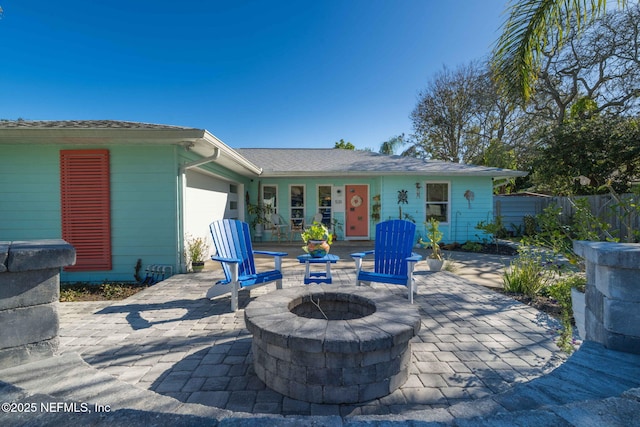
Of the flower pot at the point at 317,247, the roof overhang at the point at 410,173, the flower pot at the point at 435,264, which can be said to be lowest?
the flower pot at the point at 435,264

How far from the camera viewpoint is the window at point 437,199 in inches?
351

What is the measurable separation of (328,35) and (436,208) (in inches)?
237

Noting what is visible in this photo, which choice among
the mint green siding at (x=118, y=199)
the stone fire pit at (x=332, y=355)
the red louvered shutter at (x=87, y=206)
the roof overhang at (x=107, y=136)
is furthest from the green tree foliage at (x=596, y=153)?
the red louvered shutter at (x=87, y=206)

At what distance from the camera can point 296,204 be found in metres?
9.69

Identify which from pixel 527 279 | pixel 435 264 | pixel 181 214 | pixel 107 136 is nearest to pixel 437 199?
pixel 435 264

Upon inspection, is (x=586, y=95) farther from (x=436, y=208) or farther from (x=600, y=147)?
(x=436, y=208)

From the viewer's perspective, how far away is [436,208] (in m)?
8.93

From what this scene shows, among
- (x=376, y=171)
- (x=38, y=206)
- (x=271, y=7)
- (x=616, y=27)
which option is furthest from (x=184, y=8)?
(x=616, y=27)

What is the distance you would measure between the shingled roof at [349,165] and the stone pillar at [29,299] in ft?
24.3

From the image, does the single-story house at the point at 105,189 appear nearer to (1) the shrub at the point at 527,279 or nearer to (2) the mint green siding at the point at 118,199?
(2) the mint green siding at the point at 118,199

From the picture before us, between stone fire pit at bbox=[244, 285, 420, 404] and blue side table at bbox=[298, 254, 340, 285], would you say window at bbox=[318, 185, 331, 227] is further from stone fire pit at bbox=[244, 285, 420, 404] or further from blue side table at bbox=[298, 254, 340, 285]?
stone fire pit at bbox=[244, 285, 420, 404]

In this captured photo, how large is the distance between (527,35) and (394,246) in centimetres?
282

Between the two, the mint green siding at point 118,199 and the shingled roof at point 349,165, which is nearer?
the mint green siding at point 118,199

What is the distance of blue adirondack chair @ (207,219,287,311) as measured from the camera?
11.1ft
